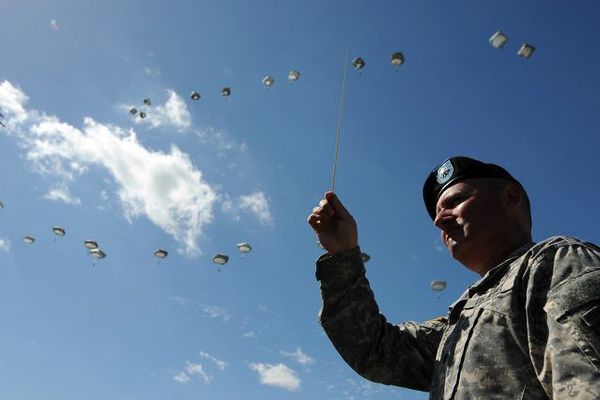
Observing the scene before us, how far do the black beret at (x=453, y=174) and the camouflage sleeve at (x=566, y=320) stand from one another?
5.23 ft

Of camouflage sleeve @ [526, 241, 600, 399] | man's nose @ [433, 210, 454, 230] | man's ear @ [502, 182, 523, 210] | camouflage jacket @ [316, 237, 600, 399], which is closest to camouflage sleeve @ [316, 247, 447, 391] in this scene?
camouflage jacket @ [316, 237, 600, 399]

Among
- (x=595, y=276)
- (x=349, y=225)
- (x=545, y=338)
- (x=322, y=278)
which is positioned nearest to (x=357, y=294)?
(x=322, y=278)

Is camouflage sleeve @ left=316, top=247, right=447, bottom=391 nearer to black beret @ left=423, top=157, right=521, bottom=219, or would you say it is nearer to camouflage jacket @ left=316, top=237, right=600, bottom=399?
camouflage jacket @ left=316, top=237, right=600, bottom=399

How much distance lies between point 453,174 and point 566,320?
7.55 ft

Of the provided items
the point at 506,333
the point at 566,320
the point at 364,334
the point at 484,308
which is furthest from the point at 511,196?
the point at 566,320

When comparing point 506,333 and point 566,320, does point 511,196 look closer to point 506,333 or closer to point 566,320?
point 506,333

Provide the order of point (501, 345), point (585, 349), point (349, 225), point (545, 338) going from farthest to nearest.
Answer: point (349, 225) < point (501, 345) < point (545, 338) < point (585, 349)

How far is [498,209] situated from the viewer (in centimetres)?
427

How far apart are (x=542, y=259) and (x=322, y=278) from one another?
219 centimetres

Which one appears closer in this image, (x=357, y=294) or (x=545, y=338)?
(x=545, y=338)

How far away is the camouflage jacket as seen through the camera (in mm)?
2488

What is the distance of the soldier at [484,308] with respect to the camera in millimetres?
2557

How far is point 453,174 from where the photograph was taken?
4.69 metres

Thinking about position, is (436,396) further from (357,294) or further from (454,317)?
(357,294)
